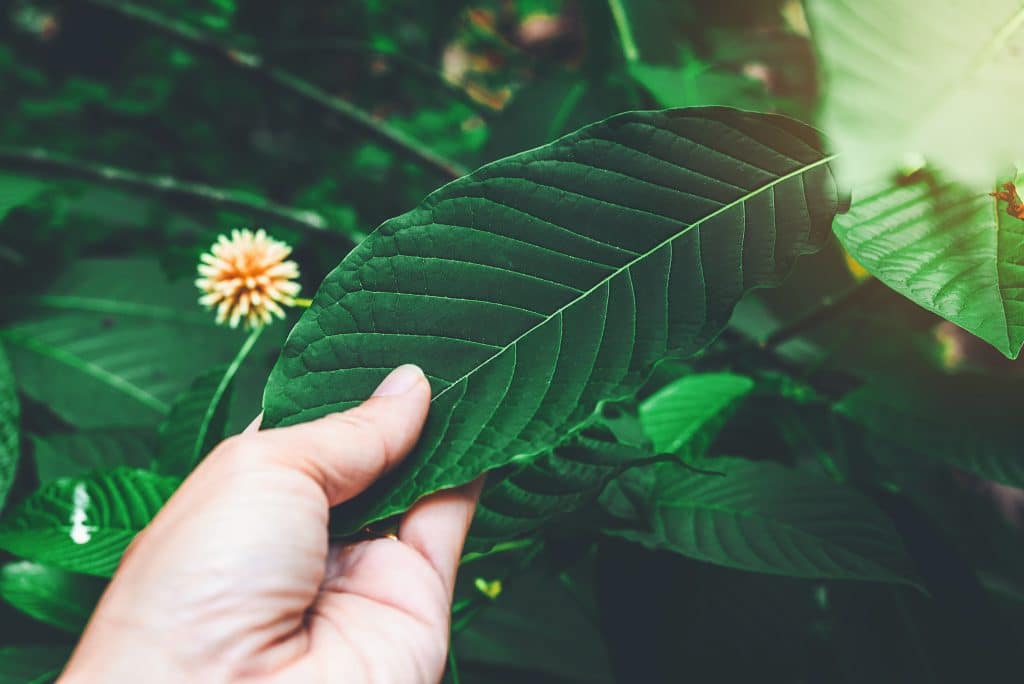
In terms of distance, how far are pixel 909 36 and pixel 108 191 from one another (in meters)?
1.81

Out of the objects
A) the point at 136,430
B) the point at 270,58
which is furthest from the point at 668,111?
→ the point at 270,58

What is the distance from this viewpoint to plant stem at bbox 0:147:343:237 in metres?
1.23

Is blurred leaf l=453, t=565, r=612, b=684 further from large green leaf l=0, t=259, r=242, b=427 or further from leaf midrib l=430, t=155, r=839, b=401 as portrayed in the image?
large green leaf l=0, t=259, r=242, b=427

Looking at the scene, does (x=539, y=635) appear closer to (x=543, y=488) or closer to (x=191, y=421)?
(x=543, y=488)

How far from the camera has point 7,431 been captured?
31.9 inches

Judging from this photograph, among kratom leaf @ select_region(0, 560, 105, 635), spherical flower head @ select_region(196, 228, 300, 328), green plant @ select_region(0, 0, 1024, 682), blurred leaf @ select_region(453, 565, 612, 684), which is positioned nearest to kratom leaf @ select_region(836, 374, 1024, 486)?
green plant @ select_region(0, 0, 1024, 682)

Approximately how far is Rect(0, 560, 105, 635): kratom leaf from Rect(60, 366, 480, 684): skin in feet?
1.07

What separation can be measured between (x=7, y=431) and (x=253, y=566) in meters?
0.51

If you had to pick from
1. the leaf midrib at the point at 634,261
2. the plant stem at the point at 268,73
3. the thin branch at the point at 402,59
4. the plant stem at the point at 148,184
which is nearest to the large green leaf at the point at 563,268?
the leaf midrib at the point at 634,261

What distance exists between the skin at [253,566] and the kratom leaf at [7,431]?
328 millimetres

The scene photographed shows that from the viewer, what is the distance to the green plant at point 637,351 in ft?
1.74

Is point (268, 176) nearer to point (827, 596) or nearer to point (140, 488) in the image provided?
point (140, 488)

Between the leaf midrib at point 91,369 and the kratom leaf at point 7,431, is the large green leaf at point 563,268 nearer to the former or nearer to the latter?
the kratom leaf at point 7,431

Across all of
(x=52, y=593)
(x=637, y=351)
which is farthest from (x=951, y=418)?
(x=52, y=593)
